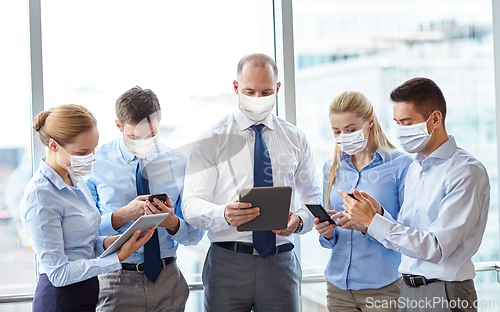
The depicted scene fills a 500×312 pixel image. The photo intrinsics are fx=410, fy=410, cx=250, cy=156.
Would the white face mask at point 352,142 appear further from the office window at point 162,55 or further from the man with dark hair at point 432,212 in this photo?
the office window at point 162,55

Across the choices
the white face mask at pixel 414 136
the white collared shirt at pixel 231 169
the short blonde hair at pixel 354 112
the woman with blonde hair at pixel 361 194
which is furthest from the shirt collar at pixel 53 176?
the white face mask at pixel 414 136

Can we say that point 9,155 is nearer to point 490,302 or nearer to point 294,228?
point 294,228

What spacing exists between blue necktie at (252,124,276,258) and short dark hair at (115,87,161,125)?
597 millimetres

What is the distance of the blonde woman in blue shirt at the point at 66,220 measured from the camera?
177cm

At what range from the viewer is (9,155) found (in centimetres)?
271

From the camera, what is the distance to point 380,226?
1.88 m

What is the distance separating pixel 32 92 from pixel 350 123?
6.69ft

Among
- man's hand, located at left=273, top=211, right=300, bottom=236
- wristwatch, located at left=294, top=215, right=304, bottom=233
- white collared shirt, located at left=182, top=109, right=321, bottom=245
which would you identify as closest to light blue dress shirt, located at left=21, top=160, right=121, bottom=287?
white collared shirt, located at left=182, top=109, right=321, bottom=245

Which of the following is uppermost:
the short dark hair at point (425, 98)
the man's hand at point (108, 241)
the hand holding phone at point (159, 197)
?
the short dark hair at point (425, 98)

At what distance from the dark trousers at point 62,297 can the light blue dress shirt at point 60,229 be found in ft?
0.17

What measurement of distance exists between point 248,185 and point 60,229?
0.93 meters

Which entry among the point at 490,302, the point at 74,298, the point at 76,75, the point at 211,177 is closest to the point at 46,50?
the point at 76,75

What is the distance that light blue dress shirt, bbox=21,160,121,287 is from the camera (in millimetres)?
1764

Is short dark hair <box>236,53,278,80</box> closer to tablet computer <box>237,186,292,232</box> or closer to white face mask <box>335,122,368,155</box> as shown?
white face mask <box>335,122,368,155</box>
